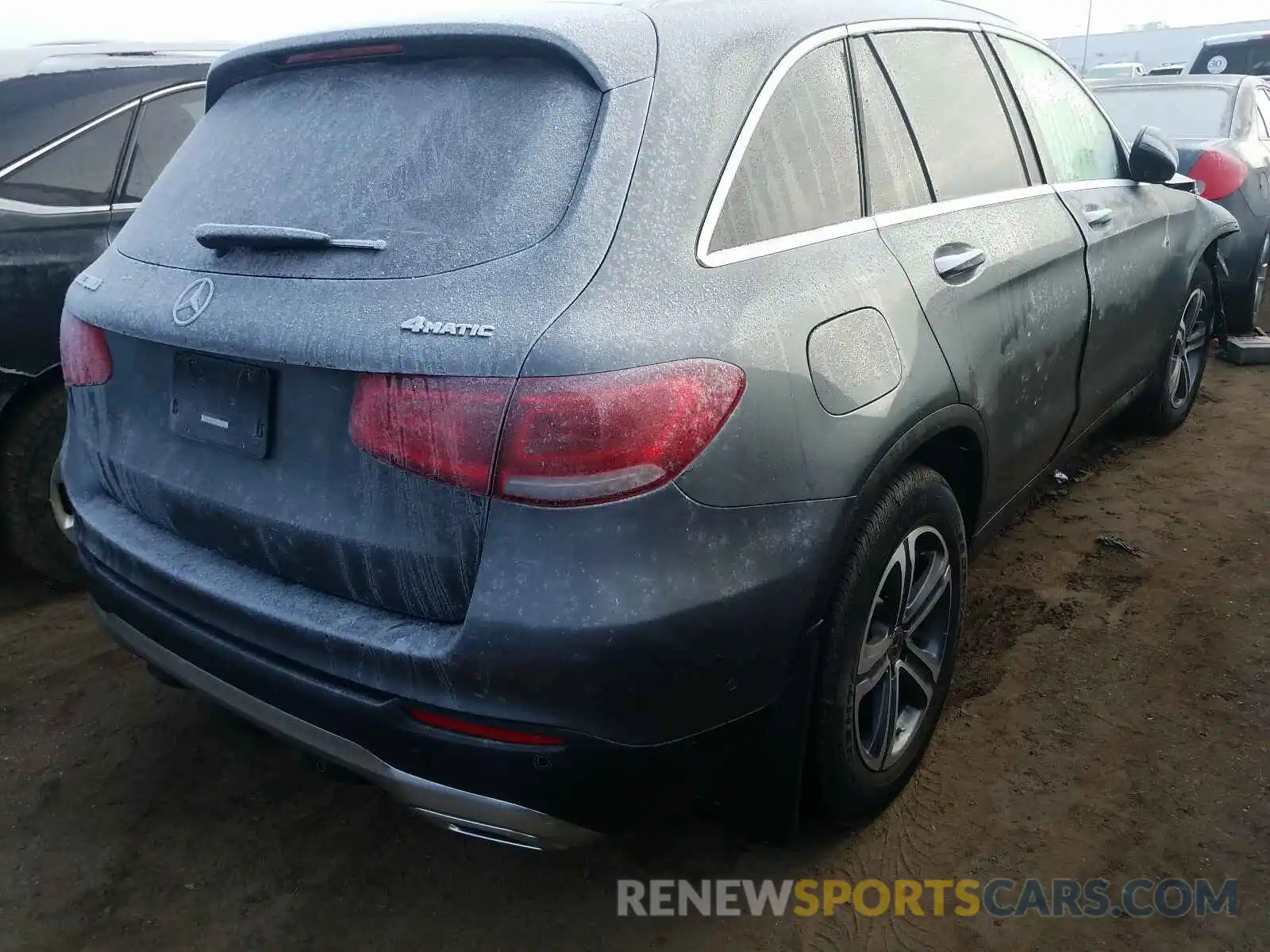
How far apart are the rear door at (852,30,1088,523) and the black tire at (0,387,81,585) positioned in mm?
2713

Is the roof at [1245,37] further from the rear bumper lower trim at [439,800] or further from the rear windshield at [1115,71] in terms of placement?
the rear bumper lower trim at [439,800]

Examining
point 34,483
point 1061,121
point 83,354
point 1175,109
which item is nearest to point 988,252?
point 1061,121

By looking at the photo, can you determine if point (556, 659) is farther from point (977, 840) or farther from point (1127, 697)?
point (1127, 697)

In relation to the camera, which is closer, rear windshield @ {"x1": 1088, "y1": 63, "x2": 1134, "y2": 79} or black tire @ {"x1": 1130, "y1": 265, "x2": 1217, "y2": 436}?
black tire @ {"x1": 1130, "y1": 265, "x2": 1217, "y2": 436}

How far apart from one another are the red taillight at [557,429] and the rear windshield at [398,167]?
252 millimetres

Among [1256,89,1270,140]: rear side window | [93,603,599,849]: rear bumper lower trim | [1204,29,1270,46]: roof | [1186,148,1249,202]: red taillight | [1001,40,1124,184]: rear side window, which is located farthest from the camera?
[1204,29,1270,46]: roof

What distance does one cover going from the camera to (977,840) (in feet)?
7.48

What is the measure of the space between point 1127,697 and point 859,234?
5.09ft

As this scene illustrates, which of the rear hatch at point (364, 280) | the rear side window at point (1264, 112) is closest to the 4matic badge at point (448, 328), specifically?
the rear hatch at point (364, 280)

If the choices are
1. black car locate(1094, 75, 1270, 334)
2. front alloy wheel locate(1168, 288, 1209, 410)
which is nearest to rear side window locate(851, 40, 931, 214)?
front alloy wheel locate(1168, 288, 1209, 410)

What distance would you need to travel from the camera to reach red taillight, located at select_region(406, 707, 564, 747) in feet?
5.36

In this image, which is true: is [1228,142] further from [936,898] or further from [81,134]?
[81,134]

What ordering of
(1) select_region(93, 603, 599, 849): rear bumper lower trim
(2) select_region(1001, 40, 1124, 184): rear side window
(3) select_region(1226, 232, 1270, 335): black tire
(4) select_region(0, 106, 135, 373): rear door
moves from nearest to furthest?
1. (1) select_region(93, 603, 599, 849): rear bumper lower trim
2. (2) select_region(1001, 40, 1124, 184): rear side window
3. (4) select_region(0, 106, 135, 373): rear door
4. (3) select_region(1226, 232, 1270, 335): black tire

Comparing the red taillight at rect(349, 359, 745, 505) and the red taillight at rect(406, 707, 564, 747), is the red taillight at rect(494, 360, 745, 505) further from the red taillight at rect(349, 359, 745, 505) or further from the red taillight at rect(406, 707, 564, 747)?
the red taillight at rect(406, 707, 564, 747)
